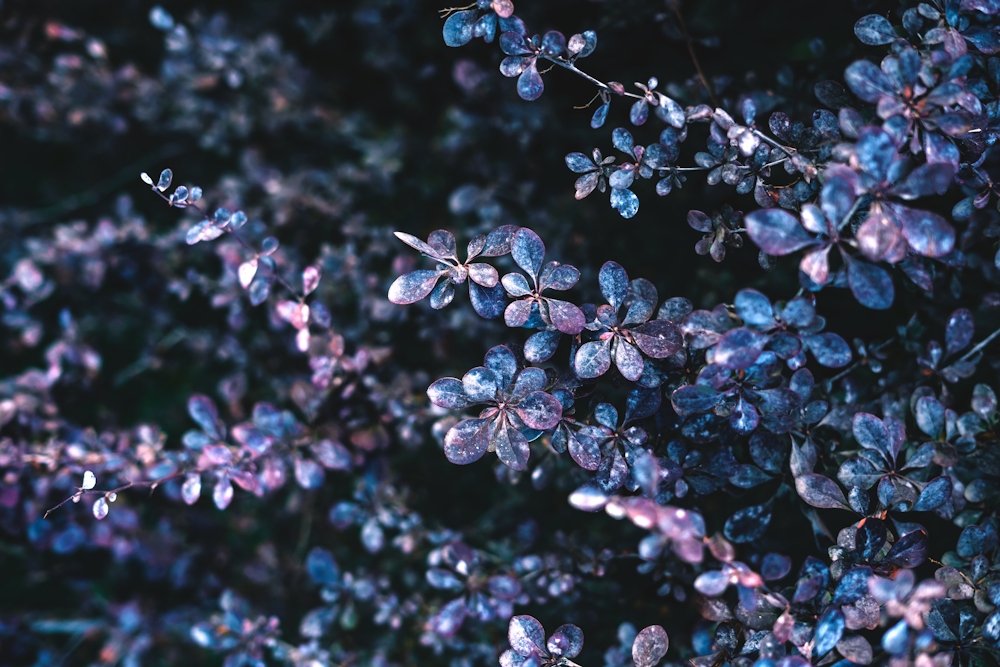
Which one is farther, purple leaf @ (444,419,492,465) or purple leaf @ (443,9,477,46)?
purple leaf @ (443,9,477,46)

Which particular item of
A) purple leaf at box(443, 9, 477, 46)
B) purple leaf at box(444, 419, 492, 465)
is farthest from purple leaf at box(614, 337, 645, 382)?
purple leaf at box(443, 9, 477, 46)

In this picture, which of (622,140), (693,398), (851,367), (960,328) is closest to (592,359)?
(693,398)

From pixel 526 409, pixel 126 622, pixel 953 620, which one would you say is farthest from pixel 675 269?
pixel 126 622

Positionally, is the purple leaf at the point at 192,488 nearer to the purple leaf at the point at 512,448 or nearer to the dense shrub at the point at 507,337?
the dense shrub at the point at 507,337

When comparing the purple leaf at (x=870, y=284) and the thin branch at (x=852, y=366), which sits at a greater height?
the purple leaf at (x=870, y=284)

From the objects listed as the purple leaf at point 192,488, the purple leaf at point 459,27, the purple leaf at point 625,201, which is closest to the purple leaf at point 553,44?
the purple leaf at point 459,27

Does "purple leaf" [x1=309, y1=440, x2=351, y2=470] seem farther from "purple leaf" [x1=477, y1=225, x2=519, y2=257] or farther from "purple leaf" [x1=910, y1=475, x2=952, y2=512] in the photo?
"purple leaf" [x1=910, y1=475, x2=952, y2=512]

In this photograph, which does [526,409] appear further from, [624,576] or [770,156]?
[624,576]
